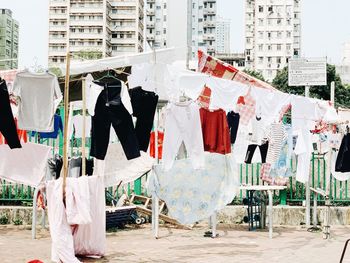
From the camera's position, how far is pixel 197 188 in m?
9.38

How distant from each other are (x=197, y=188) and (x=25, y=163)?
2942 millimetres

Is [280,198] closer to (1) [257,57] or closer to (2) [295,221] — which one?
(2) [295,221]

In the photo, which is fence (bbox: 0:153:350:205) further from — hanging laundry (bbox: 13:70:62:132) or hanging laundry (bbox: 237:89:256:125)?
hanging laundry (bbox: 13:70:62:132)

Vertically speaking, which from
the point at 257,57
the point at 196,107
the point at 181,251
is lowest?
the point at 181,251

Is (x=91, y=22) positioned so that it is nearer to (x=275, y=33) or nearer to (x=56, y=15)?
(x=56, y=15)

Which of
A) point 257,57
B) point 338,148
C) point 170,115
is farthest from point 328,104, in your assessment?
point 257,57

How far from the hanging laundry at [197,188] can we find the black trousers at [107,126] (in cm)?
170

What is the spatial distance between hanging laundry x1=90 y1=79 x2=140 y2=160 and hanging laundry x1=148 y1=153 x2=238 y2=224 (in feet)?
5.84

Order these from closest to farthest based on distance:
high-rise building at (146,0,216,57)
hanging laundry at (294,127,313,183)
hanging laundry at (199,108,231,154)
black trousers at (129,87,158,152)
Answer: black trousers at (129,87,158,152)
hanging laundry at (199,108,231,154)
hanging laundry at (294,127,313,183)
high-rise building at (146,0,216,57)

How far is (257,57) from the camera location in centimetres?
9056

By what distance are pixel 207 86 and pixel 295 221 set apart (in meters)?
3.74

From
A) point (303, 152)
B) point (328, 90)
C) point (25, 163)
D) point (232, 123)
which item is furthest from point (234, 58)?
point (25, 163)

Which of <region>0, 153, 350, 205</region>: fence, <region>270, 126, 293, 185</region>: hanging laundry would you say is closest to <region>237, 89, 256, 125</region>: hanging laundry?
<region>270, 126, 293, 185</region>: hanging laundry

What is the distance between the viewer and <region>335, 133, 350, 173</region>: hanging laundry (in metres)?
9.77
